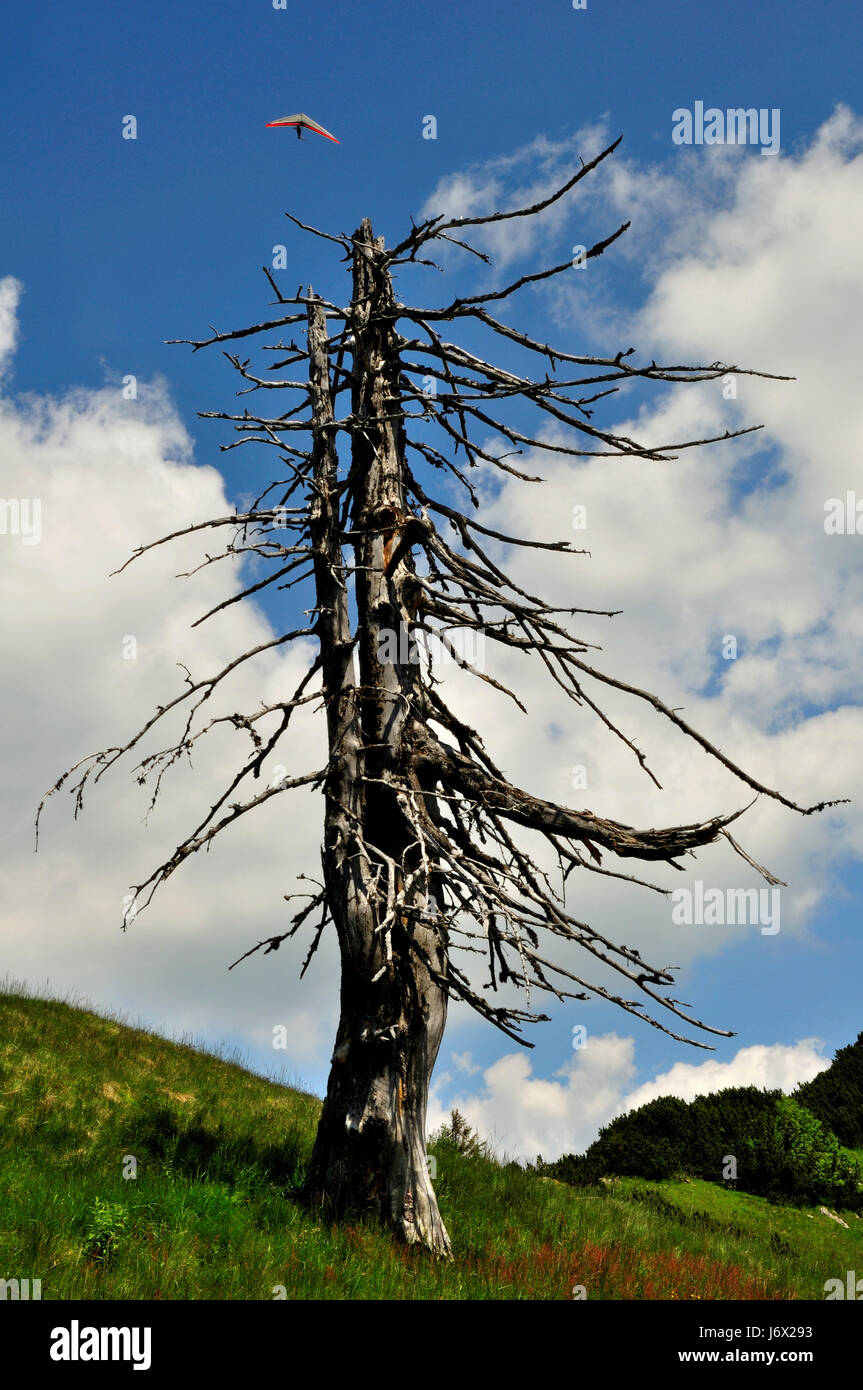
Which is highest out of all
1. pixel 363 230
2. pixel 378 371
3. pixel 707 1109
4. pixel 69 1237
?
pixel 363 230

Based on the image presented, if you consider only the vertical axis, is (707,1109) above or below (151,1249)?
below

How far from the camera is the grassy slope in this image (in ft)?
17.8

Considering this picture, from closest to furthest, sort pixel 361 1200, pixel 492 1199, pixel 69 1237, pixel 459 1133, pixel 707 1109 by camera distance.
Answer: pixel 69 1237
pixel 361 1200
pixel 492 1199
pixel 459 1133
pixel 707 1109

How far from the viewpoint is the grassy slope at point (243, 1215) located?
544 centimetres

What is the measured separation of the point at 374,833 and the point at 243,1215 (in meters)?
2.86

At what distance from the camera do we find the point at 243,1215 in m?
6.30

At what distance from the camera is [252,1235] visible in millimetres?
5957

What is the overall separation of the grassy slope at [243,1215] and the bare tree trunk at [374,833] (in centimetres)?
44

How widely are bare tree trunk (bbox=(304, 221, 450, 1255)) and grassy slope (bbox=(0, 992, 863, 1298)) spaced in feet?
1.45

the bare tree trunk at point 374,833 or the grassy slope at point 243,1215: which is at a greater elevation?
the bare tree trunk at point 374,833
